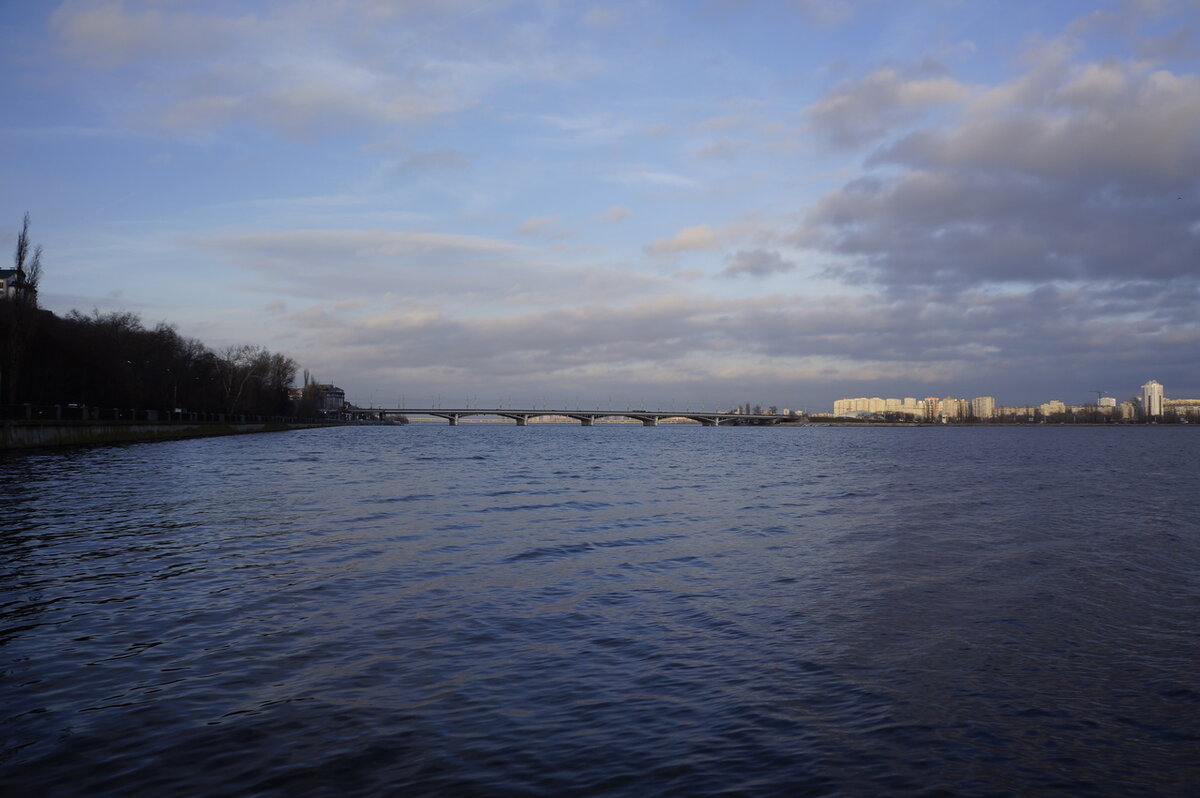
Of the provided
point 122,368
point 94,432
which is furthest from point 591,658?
point 122,368

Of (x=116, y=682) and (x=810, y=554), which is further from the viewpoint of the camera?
(x=810, y=554)

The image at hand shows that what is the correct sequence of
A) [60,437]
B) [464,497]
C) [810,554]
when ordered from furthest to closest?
[60,437]
[464,497]
[810,554]

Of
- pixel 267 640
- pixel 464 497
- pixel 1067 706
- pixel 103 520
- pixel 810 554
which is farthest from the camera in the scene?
pixel 464 497

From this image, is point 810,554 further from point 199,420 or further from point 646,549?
point 199,420

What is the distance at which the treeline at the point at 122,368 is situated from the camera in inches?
2820

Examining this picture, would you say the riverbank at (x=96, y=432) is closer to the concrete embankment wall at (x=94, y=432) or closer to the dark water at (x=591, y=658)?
the concrete embankment wall at (x=94, y=432)

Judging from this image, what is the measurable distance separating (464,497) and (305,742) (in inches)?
942

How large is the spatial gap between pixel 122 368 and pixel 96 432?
37.3 m

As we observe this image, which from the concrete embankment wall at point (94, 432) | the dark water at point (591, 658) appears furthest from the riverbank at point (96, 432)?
the dark water at point (591, 658)

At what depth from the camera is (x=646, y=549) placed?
18.6 metres

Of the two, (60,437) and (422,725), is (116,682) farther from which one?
(60,437)

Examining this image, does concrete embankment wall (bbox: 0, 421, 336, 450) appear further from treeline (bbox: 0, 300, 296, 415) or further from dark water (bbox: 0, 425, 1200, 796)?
dark water (bbox: 0, 425, 1200, 796)

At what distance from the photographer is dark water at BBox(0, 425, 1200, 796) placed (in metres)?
6.68

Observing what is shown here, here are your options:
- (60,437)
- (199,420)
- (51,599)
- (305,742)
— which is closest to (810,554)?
(305,742)
